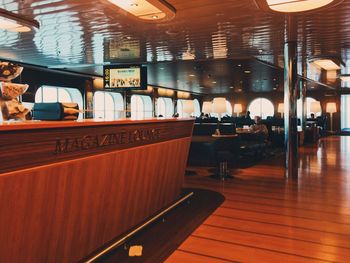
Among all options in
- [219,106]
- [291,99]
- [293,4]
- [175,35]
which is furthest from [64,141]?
[291,99]

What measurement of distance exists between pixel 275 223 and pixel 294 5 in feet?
8.23

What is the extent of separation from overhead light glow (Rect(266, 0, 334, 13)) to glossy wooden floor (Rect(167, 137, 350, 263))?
2.43 metres

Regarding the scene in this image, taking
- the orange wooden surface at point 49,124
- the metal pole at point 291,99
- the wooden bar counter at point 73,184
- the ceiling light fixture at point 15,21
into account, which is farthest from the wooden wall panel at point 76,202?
the metal pole at point 291,99

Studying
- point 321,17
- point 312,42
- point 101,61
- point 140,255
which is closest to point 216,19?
point 321,17

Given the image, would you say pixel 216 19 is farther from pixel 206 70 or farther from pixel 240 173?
pixel 206 70

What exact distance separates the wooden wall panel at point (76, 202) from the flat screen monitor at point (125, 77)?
4.59 meters

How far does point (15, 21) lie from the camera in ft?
13.3

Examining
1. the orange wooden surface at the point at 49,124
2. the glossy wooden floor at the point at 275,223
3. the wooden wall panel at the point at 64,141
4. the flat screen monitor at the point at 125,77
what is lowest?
the glossy wooden floor at the point at 275,223

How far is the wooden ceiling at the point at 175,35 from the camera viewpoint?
4.40 metres

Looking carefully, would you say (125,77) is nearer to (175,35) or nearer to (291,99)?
(175,35)

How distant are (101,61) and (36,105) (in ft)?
21.3

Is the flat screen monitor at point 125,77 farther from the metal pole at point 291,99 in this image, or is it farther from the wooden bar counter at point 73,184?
the wooden bar counter at point 73,184

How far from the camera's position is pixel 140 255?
2.67m

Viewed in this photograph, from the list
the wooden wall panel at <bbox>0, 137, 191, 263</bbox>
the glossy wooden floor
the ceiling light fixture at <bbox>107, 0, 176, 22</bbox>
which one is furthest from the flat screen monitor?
the wooden wall panel at <bbox>0, 137, 191, 263</bbox>
